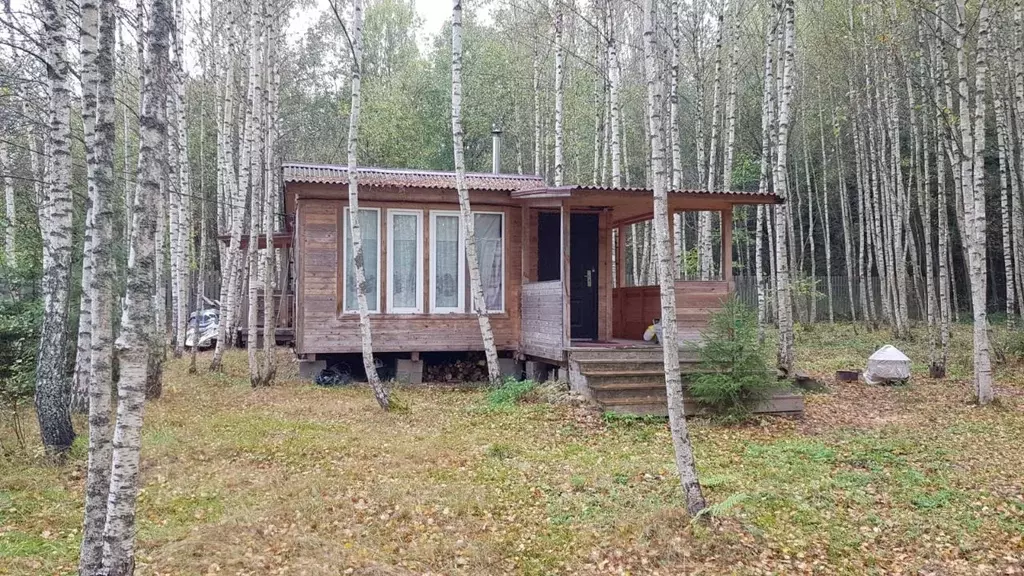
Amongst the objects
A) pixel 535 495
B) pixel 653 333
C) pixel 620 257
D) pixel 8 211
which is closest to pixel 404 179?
pixel 620 257

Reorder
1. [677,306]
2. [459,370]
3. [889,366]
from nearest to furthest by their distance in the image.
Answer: [677,306], [889,366], [459,370]

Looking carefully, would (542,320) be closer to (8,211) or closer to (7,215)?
(7,215)

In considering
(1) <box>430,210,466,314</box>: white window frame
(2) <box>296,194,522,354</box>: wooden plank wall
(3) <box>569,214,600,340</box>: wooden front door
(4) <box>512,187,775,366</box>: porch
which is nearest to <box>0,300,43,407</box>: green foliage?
(2) <box>296,194,522,354</box>: wooden plank wall

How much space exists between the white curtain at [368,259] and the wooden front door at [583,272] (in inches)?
122

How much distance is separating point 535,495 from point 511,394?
3.75 meters

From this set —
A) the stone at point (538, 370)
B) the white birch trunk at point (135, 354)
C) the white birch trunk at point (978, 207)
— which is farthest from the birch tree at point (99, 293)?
the white birch trunk at point (978, 207)

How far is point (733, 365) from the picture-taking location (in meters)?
7.66

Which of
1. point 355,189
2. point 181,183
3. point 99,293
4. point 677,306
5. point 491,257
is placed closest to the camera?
point 99,293

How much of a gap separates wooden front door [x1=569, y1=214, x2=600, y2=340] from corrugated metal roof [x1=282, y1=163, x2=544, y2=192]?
1.06m

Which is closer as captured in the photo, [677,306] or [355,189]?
[355,189]

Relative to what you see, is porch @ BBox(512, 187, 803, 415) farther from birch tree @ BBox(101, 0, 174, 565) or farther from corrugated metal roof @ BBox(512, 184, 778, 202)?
birch tree @ BBox(101, 0, 174, 565)

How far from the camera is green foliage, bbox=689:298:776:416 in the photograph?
298 inches

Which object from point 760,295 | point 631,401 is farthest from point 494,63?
point 631,401

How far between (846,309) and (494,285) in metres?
18.3
